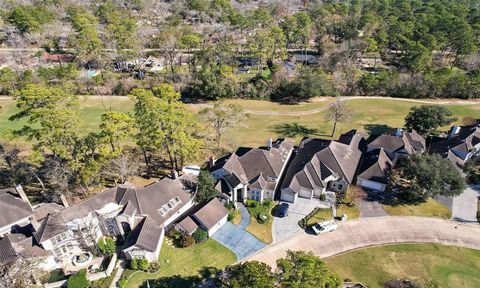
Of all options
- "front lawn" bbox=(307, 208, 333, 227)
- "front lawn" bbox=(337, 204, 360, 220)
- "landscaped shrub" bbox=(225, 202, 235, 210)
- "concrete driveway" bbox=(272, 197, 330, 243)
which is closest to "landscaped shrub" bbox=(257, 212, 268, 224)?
"concrete driveway" bbox=(272, 197, 330, 243)

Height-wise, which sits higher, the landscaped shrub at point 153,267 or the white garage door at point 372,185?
the white garage door at point 372,185

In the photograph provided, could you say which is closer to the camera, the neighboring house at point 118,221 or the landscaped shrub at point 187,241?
the neighboring house at point 118,221

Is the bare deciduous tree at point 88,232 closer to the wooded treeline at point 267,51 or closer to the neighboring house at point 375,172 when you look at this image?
the neighboring house at point 375,172

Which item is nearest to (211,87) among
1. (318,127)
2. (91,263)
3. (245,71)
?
(245,71)

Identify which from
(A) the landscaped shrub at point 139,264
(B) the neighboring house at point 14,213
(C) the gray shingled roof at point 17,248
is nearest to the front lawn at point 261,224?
(A) the landscaped shrub at point 139,264

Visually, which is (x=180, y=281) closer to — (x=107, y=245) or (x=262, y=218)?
(x=107, y=245)

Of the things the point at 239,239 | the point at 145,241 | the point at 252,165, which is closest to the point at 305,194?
the point at 252,165

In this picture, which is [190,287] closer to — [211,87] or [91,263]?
[91,263]
